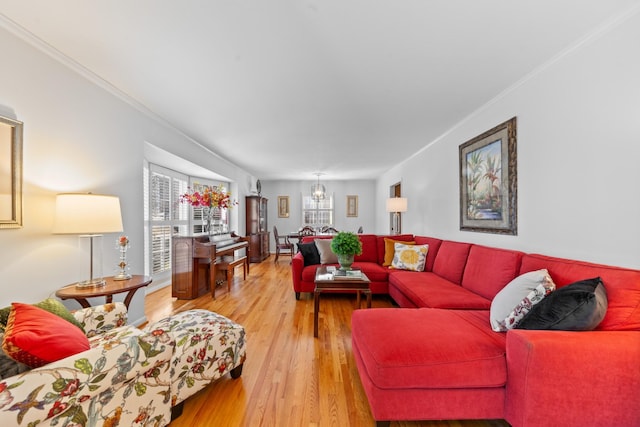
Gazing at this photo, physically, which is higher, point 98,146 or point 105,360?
point 98,146

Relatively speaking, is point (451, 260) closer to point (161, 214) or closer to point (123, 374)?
point (123, 374)

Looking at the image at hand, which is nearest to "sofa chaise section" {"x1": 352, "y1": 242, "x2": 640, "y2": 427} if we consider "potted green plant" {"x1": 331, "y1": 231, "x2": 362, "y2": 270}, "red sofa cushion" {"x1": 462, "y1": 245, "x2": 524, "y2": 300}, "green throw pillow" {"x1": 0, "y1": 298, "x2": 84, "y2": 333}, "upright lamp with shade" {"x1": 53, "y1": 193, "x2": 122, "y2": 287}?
"red sofa cushion" {"x1": 462, "y1": 245, "x2": 524, "y2": 300}

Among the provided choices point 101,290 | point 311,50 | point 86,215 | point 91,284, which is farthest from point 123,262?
point 311,50

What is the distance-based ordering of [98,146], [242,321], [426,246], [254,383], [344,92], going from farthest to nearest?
[426,246]
[242,321]
[344,92]
[98,146]
[254,383]

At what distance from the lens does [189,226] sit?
5.43 metres

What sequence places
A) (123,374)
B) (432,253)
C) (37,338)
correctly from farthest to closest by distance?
(432,253) < (123,374) < (37,338)

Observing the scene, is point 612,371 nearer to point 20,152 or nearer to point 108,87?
point 20,152

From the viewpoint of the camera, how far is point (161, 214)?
467cm

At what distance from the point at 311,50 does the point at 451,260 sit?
105 inches

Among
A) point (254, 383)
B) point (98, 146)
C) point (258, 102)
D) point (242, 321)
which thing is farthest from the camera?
point (242, 321)

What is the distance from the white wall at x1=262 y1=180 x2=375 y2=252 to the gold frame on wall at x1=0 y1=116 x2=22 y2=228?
274 inches

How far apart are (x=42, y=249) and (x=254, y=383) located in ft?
6.22

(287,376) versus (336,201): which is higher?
(336,201)

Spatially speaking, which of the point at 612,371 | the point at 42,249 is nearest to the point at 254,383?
the point at 42,249
